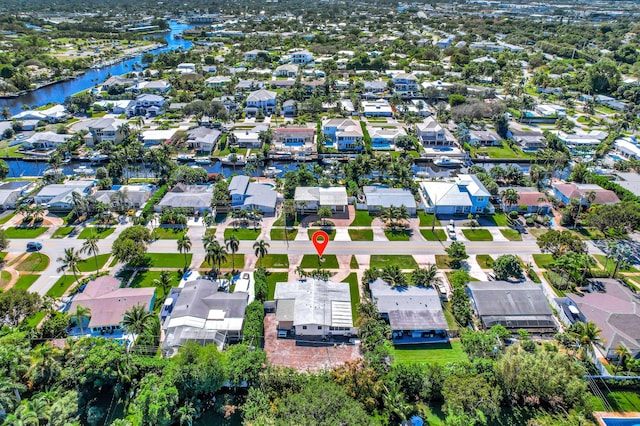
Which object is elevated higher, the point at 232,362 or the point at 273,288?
the point at 232,362

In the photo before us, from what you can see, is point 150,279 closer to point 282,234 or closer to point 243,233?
point 243,233

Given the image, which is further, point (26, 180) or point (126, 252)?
point (26, 180)

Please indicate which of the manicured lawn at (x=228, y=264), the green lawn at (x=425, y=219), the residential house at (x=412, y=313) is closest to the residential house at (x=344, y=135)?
the green lawn at (x=425, y=219)

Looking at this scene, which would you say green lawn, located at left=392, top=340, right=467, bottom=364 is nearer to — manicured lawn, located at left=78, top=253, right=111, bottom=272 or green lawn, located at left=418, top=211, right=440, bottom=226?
green lawn, located at left=418, top=211, right=440, bottom=226

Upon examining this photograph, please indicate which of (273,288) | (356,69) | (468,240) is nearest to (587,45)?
(356,69)

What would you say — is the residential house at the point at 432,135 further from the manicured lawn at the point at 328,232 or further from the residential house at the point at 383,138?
the manicured lawn at the point at 328,232

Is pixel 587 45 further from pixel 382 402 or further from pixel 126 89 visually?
pixel 382 402

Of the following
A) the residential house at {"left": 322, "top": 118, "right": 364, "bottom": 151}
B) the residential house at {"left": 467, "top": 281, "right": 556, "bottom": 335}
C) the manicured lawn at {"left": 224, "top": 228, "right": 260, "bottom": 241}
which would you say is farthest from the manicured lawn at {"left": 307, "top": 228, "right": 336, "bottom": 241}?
the residential house at {"left": 322, "top": 118, "right": 364, "bottom": 151}
